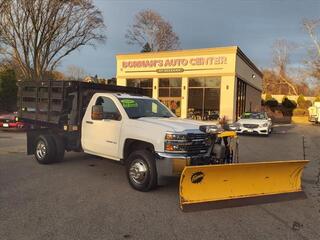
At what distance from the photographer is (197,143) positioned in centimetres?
705

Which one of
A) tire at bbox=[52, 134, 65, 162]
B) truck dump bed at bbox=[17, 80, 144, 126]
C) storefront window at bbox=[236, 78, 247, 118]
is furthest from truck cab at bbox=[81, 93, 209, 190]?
storefront window at bbox=[236, 78, 247, 118]

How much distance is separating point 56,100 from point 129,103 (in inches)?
96.8

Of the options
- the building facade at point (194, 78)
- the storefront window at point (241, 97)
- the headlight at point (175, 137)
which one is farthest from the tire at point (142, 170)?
the storefront window at point (241, 97)

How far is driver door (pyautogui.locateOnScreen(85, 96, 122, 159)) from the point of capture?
803 cm

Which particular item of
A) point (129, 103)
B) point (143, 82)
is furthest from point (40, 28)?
point (129, 103)

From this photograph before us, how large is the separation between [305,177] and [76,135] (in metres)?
6.02

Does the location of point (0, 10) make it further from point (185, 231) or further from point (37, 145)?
point (185, 231)

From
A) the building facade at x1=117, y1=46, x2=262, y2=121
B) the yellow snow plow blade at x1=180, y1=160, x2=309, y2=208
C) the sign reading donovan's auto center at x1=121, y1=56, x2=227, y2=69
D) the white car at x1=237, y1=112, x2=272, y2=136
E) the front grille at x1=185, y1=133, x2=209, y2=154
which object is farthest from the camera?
the sign reading donovan's auto center at x1=121, y1=56, x2=227, y2=69

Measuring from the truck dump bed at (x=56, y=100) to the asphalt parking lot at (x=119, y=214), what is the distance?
A: 1658 mm

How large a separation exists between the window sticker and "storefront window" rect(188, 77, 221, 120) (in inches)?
849

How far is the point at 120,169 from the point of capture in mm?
9445

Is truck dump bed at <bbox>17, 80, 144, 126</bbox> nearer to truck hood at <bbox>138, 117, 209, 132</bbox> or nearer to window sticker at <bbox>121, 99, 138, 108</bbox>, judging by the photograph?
window sticker at <bbox>121, 99, 138, 108</bbox>

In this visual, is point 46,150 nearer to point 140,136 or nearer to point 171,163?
point 140,136

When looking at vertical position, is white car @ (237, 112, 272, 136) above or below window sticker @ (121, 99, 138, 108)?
below
